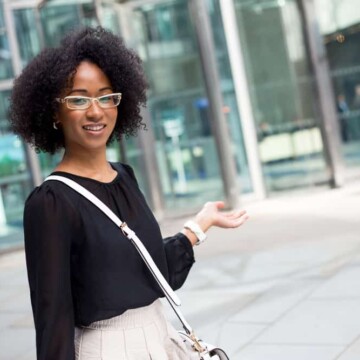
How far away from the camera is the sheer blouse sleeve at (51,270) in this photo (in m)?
1.66

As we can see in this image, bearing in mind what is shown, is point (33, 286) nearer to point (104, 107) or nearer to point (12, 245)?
point (104, 107)

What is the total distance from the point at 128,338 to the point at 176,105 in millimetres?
10259

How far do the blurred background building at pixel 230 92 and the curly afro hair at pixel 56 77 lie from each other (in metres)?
9.33

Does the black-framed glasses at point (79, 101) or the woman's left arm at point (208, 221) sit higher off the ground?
the black-framed glasses at point (79, 101)

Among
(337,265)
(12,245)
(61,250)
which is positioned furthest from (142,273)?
(12,245)

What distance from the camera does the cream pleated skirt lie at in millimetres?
1785

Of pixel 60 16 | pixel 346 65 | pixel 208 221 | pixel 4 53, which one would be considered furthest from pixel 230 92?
pixel 208 221

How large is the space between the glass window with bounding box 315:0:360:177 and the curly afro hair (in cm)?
1082

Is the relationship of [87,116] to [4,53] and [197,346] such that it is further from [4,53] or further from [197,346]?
[4,53]

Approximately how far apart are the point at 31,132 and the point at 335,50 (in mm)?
11135

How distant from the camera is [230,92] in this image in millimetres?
12016

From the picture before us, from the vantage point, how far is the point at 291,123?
12.2 metres

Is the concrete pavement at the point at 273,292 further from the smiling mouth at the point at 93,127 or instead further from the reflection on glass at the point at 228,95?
the smiling mouth at the point at 93,127

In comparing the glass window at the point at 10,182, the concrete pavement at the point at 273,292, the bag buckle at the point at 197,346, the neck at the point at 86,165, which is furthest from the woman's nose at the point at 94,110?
the glass window at the point at 10,182
